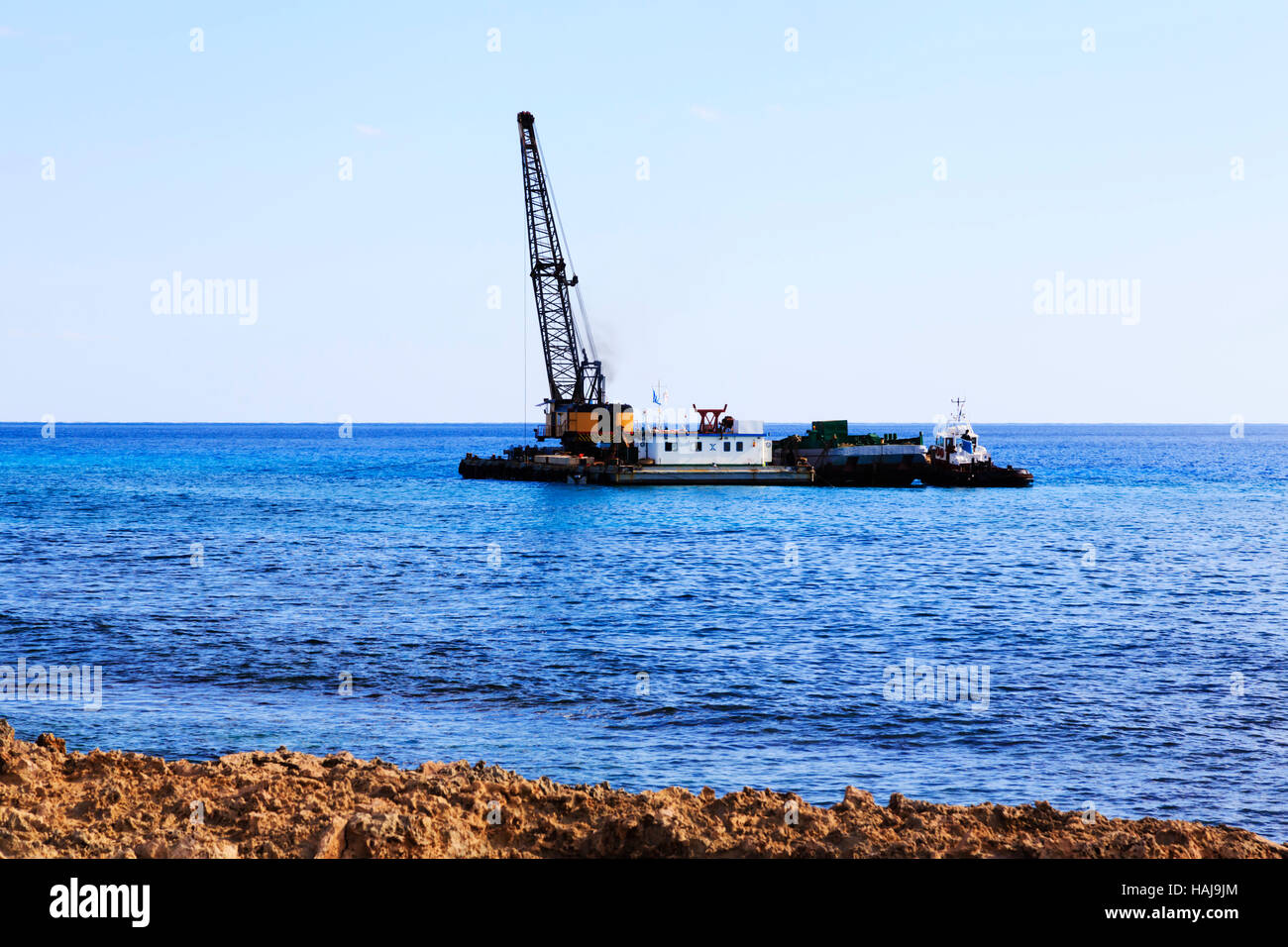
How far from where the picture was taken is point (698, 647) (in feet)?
96.3

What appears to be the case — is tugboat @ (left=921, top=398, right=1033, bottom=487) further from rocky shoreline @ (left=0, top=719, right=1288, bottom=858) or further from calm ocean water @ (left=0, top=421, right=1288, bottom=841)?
rocky shoreline @ (left=0, top=719, right=1288, bottom=858)

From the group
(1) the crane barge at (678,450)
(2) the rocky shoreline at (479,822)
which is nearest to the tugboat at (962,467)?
(1) the crane barge at (678,450)

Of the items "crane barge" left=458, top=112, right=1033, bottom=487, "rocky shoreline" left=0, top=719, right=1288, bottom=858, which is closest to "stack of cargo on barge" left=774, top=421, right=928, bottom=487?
"crane barge" left=458, top=112, right=1033, bottom=487

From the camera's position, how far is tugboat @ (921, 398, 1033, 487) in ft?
338

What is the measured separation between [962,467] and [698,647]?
260ft

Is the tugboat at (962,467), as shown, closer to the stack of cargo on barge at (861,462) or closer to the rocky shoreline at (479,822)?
the stack of cargo on barge at (861,462)

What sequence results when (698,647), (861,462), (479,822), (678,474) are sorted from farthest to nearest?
(861,462) → (678,474) → (698,647) → (479,822)

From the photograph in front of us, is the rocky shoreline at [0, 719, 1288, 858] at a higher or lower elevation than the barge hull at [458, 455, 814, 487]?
lower

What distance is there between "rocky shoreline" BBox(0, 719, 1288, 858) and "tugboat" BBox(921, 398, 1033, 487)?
92156 mm

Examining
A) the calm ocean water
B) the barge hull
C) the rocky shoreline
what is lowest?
the calm ocean water

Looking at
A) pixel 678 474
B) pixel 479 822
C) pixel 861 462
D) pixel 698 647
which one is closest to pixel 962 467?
pixel 861 462

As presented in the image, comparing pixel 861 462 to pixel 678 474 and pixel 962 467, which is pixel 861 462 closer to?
pixel 962 467
